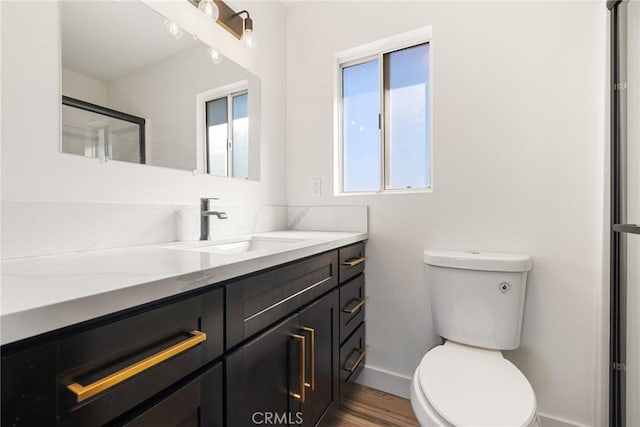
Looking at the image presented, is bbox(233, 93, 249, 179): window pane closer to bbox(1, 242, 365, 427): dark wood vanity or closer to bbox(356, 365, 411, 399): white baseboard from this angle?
bbox(1, 242, 365, 427): dark wood vanity

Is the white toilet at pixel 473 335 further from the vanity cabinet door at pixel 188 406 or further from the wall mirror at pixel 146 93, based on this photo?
the wall mirror at pixel 146 93

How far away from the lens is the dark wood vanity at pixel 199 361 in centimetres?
43

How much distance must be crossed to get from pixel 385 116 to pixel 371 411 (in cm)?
163

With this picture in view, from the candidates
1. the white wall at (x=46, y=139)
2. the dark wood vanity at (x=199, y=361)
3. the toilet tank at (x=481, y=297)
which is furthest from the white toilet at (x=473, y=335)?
the white wall at (x=46, y=139)

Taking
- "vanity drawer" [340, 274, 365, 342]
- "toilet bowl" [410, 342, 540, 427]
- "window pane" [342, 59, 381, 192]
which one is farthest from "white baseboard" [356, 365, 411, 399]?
"window pane" [342, 59, 381, 192]

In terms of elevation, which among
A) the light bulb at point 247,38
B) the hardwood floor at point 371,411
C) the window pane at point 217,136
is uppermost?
the light bulb at point 247,38

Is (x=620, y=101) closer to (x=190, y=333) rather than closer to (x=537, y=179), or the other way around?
(x=537, y=179)

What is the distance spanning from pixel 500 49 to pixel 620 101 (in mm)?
532

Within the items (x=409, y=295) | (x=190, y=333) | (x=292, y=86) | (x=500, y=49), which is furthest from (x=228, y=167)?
(x=500, y=49)

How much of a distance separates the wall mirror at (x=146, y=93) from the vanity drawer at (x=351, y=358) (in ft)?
3.49

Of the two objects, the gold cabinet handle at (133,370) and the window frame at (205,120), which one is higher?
the window frame at (205,120)

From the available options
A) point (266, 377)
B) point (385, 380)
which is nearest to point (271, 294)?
point (266, 377)

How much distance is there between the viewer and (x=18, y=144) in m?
0.83

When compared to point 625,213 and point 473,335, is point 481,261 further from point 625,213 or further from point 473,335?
point 625,213
